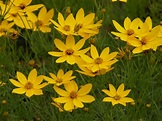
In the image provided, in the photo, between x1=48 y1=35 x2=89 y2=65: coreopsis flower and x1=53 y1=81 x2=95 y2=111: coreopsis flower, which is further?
x1=48 y1=35 x2=89 y2=65: coreopsis flower

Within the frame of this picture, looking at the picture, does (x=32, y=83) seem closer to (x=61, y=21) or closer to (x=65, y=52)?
(x=65, y=52)

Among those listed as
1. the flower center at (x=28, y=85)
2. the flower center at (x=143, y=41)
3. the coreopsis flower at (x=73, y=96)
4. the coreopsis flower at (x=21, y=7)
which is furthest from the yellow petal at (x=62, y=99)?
the coreopsis flower at (x=21, y=7)

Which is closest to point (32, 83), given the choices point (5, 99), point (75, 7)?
point (5, 99)

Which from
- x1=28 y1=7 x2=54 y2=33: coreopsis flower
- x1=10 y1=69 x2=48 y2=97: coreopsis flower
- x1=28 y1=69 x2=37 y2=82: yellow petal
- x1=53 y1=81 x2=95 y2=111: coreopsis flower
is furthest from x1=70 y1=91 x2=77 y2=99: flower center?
x1=28 y1=7 x2=54 y2=33: coreopsis flower

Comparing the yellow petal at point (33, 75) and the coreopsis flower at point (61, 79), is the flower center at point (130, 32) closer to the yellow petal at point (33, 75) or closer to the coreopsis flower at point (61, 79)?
the coreopsis flower at point (61, 79)

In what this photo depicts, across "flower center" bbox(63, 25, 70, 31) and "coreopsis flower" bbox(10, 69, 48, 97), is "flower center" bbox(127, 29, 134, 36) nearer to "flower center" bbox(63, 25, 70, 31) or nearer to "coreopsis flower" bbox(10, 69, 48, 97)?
"flower center" bbox(63, 25, 70, 31)

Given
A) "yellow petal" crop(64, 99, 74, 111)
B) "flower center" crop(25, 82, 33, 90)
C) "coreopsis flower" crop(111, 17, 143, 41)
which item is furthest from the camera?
"coreopsis flower" crop(111, 17, 143, 41)
